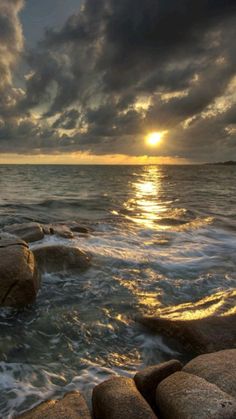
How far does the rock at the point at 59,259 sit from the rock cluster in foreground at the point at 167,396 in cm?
465

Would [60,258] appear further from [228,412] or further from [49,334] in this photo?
[228,412]

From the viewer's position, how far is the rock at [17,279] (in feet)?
18.7

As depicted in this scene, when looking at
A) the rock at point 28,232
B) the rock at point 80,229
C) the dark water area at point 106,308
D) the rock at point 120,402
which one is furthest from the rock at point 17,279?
the rock at point 80,229

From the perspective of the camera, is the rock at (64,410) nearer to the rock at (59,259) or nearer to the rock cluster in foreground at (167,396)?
the rock cluster in foreground at (167,396)

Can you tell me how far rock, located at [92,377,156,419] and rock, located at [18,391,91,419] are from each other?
0.16m

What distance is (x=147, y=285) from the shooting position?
721 centimetres

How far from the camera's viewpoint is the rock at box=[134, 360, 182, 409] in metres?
3.30

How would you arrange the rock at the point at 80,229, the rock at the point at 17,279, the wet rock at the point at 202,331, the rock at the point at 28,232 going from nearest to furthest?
the wet rock at the point at 202,331 < the rock at the point at 17,279 < the rock at the point at 28,232 < the rock at the point at 80,229

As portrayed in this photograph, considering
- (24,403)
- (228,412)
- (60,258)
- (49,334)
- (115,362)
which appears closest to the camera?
(228,412)

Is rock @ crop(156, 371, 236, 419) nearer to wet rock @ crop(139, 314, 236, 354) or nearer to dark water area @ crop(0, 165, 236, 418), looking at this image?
dark water area @ crop(0, 165, 236, 418)

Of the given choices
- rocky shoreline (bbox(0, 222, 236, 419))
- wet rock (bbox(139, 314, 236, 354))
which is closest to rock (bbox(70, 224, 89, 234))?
rocky shoreline (bbox(0, 222, 236, 419))

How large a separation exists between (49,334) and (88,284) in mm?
2166

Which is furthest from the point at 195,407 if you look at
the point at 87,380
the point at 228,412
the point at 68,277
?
the point at 68,277

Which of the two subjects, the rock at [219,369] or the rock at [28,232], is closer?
the rock at [219,369]
